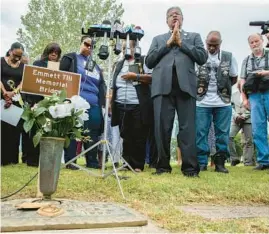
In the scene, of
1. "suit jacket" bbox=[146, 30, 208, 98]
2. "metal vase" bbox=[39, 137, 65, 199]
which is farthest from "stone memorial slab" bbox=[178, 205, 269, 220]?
"suit jacket" bbox=[146, 30, 208, 98]

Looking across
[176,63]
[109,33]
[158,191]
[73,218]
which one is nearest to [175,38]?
[176,63]

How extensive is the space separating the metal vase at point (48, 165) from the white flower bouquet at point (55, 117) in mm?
73

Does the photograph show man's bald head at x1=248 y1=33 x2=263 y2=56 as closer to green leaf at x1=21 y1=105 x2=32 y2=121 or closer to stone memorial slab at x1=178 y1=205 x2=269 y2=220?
stone memorial slab at x1=178 y1=205 x2=269 y2=220

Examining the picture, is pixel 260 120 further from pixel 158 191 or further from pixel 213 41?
pixel 158 191

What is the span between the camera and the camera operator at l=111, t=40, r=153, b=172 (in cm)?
500

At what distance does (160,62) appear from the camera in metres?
4.45

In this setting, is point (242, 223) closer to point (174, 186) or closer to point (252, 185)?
point (174, 186)

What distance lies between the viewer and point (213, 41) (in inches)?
204

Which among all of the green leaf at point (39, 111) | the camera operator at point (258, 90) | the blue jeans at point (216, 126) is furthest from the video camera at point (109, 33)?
the camera operator at point (258, 90)

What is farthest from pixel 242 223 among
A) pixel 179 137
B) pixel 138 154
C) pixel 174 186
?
pixel 138 154

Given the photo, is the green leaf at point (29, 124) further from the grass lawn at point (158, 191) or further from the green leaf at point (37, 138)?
the grass lawn at point (158, 191)

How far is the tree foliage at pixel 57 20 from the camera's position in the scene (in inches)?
661

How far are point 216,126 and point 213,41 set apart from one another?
1076 millimetres

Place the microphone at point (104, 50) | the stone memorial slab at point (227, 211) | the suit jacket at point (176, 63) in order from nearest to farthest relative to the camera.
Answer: the stone memorial slab at point (227, 211) → the microphone at point (104, 50) → the suit jacket at point (176, 63)
